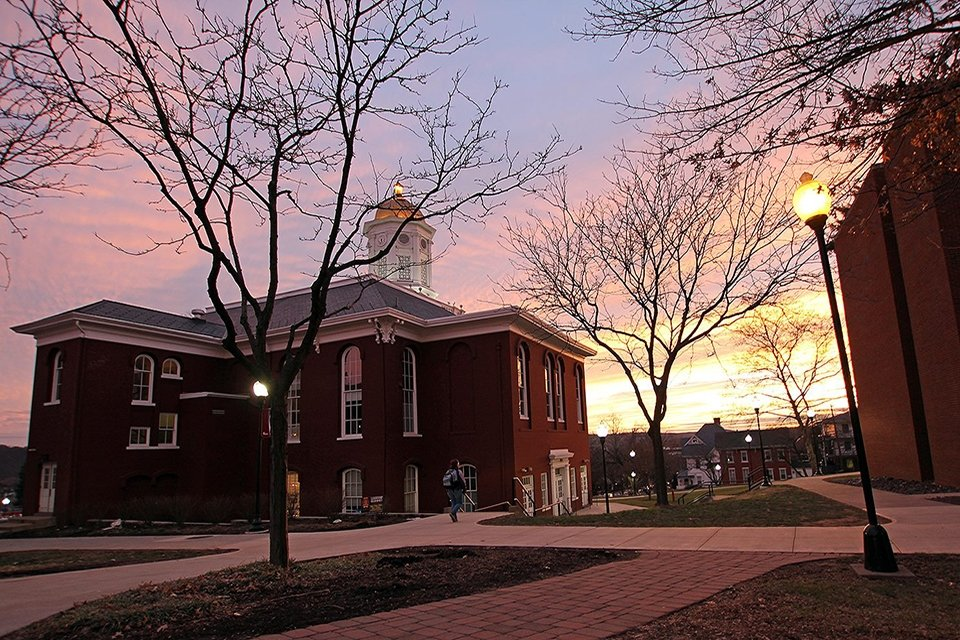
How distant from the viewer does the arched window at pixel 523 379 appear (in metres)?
29.7

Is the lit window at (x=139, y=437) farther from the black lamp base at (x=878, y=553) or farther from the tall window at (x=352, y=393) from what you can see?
the black lamp base at (x=878, y=553)

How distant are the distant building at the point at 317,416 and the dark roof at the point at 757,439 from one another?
6946 centimetres

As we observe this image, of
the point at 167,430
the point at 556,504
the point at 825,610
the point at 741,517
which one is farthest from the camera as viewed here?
the point at 556,504

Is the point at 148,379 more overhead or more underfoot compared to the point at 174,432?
more overhead

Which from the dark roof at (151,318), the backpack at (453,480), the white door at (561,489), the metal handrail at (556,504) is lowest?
the metal handrail at (556,504)

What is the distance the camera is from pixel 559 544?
1066 cm

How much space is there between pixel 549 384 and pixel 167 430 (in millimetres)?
18711

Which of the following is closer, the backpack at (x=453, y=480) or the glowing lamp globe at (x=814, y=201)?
the glowing lamp globe at (x=814, y=201)

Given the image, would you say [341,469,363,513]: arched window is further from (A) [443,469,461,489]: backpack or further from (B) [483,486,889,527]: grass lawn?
(B) [483,486,889,527]: grass lawn

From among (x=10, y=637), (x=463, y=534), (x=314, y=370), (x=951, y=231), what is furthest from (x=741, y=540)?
(x=314, y=370)

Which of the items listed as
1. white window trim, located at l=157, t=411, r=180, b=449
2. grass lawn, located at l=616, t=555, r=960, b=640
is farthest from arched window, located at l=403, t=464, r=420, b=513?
grass lawn, located at l=616, t=555, r=960, b=640

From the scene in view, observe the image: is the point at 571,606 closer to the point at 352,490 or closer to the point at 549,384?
the point at 352,490

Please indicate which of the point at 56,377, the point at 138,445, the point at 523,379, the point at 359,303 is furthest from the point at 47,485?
the point at 523,379

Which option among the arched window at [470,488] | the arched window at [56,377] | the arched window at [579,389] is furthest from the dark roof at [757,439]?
the arched window at [56,377]
